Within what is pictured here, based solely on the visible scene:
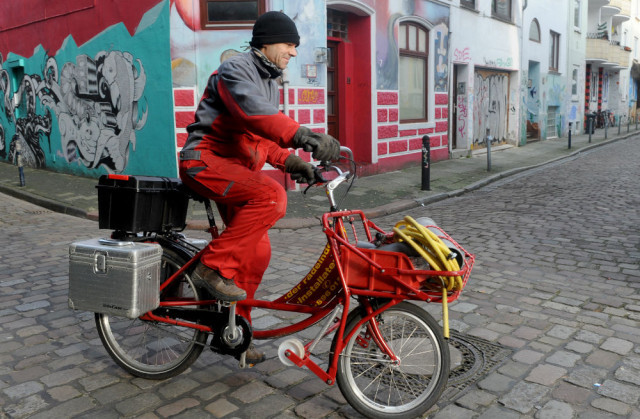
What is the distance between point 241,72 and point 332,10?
32.7 feet

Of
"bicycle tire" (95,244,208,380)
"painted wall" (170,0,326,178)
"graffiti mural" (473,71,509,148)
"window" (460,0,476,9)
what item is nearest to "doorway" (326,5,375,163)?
"painted wall" (170,0,326,178)

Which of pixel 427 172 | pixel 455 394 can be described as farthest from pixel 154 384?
pixel 427 172

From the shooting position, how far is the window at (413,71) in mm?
14094

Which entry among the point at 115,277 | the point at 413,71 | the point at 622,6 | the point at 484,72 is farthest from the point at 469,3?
the point at 622,6

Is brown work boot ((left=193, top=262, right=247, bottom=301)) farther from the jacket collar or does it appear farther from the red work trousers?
the jacket collar

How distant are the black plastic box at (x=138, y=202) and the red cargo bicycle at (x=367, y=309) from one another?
0.28 ft

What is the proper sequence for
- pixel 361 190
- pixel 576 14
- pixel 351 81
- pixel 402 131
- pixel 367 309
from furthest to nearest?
1. pixel 576 14
2. pixel 402 131
3. pixel 351 81
4. pixel 361 190
5. pixel 367 309

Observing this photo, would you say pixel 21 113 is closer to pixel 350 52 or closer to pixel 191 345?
pixel 350 52

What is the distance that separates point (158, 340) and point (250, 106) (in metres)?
1.65

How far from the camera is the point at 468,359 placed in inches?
142

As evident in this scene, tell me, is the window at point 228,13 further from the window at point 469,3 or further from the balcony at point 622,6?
the balcony at point 622,6

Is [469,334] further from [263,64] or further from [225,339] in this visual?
[263,64]

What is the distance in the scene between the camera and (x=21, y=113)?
49.2ft

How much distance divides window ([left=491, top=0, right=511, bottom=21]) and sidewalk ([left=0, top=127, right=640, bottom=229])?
528 cm
